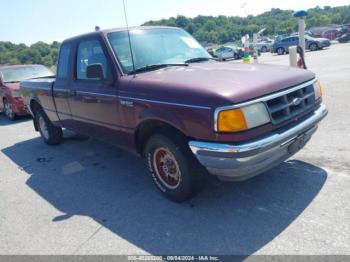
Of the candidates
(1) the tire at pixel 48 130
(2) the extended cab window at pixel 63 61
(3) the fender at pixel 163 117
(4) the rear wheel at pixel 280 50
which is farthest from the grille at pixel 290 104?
(4) the rear wheel at pixel 280 50

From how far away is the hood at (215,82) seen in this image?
2.89 m

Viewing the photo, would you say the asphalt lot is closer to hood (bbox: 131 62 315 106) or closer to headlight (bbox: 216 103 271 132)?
headlight (bbox: 216 103 271 132)

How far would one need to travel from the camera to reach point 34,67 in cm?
1069

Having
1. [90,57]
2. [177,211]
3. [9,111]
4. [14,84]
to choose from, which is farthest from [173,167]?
[9,111]

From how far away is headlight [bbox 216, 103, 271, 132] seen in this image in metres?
2.81

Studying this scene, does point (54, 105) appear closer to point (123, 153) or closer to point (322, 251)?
point (123, 153)

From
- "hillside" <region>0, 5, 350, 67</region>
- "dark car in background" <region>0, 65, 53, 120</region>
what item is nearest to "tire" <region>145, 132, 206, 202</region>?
"dark car in background" <region>0, 65, 53, 120</region>

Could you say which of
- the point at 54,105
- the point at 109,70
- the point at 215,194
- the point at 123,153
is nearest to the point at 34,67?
the point at 54,105

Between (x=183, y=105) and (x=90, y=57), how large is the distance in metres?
2.07

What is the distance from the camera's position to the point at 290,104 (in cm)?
322

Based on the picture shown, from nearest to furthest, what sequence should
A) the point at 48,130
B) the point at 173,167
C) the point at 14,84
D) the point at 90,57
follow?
1. the point at 173,167
2. the point at 90,57
3. the point at 48,130
4. the point at 14,84

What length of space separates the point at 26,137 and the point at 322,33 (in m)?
47.5

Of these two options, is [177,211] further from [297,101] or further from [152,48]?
[152,48]

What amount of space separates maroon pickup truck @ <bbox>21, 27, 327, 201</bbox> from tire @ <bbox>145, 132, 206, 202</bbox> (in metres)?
0.01
